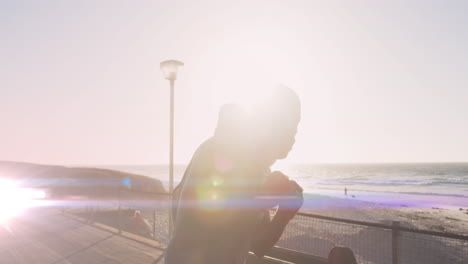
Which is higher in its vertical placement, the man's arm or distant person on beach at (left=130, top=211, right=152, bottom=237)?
the man's arm

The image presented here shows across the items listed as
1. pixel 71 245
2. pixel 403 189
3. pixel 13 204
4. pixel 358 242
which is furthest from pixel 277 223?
pixel 403 189

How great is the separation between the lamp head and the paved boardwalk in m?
4.23

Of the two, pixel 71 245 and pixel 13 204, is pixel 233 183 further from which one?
pixel 13 204

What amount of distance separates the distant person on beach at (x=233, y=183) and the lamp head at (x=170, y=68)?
28.1 feet

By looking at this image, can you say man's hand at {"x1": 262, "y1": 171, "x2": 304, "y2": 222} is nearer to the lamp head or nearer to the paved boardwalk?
the paved boardwalk

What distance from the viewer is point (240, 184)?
3.48 ft

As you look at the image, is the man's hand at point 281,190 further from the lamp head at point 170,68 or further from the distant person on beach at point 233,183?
the lamp head at point 170,68

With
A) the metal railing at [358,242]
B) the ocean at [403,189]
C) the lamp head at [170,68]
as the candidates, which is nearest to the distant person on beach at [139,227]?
the metal railing at [358,242]

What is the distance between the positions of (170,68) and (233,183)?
8725 mm

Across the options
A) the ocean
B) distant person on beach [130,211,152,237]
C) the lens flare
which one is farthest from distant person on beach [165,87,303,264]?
the lens flare

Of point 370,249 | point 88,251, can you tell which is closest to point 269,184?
point 88,251

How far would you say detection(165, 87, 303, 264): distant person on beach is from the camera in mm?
1039

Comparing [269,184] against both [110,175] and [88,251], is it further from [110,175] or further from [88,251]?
[110,175]

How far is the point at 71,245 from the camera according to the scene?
10305 mm
